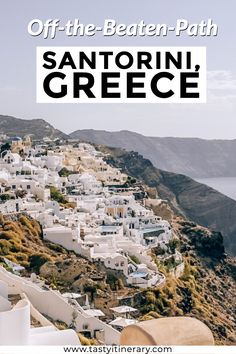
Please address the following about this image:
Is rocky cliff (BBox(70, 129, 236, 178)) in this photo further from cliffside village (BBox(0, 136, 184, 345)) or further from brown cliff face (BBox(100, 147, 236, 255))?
brown cliff face (BBox(100, 147, 236, 255))

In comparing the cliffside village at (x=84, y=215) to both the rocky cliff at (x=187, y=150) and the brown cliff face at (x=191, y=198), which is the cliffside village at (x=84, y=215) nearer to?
the brown cliff face at (x=191, y=198)

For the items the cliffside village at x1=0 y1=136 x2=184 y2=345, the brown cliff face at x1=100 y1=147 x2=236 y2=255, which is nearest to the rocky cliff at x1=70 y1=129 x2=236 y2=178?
the cliffside village at x1=0 y1=136 x2=184 y2=345

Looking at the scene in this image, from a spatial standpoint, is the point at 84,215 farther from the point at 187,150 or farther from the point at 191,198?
the point at 191,198

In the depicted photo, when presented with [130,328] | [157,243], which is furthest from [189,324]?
[157,243]

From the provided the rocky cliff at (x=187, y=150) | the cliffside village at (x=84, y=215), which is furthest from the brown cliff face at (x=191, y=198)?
the rocky cliff at (x=187, y=150)

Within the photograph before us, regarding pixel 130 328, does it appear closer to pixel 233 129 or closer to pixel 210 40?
pixel 210 40

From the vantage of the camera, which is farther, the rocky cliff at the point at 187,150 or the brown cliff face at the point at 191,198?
the brown cliff face at the point at 191,198
